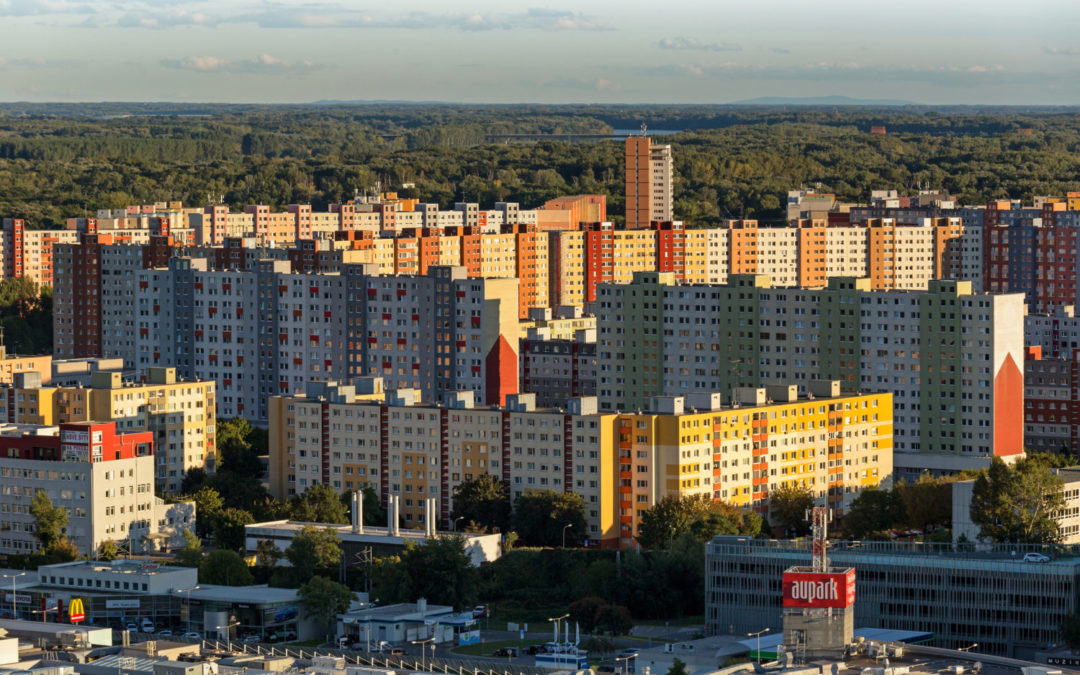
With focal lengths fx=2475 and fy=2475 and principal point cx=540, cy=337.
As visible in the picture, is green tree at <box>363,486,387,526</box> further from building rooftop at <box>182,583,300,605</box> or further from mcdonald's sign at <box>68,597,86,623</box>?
mcdonald's sign at <box>68,597,86,623</box>

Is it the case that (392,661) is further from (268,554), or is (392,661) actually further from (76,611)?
(268,554)

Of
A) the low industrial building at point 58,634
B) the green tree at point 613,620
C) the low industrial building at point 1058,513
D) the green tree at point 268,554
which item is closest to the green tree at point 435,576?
the green tree at point 613,620

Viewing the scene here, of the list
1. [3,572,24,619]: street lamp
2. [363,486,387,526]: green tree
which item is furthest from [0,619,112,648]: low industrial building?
[363,486,387,526]: green tree

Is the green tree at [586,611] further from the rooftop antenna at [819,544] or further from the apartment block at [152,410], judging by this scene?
the apartment block at [152,410]

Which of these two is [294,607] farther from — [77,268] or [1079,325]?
[77,268]

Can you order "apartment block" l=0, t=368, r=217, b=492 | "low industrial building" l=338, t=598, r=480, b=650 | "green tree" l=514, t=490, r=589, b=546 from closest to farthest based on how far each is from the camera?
"low industrial building" l=338, t=598, r=480, b=650 → "green tree" l=514, t=490, r=589, b=546 → "apartment block" l=0, t=368, r=217, b=492

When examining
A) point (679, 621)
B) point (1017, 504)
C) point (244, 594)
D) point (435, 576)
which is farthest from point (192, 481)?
point (1017, 504)
